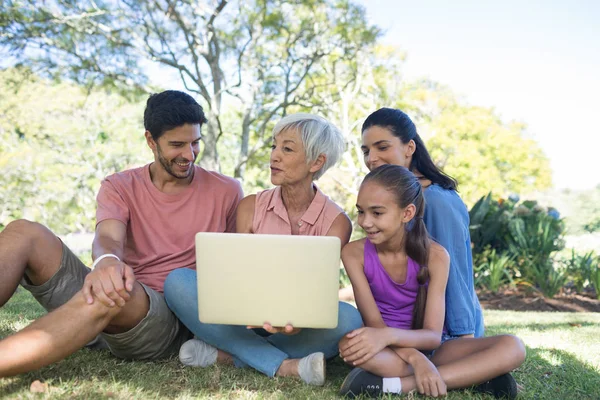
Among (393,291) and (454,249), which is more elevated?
(454,249)

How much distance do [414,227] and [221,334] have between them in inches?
40.7

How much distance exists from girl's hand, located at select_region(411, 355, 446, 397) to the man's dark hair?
1695 mm

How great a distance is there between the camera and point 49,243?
253 cm

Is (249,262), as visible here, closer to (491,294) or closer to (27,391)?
(27,391)

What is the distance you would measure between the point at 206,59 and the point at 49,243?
1130 cm

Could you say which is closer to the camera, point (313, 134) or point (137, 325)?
point (137, 325)

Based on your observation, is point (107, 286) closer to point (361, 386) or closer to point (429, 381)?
point (361, 386)

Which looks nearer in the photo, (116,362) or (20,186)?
(116,362)

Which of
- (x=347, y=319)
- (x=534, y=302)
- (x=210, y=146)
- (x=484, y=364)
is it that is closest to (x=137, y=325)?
(x=347, y=319)

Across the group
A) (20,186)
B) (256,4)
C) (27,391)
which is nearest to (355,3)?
(256,4)

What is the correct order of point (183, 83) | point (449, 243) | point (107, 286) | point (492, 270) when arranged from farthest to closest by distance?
point (183, 83) < point (492, 270) < point (449, 243) < point (107, 286)

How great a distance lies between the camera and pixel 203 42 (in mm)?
13148

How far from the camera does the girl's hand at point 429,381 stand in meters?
2.27

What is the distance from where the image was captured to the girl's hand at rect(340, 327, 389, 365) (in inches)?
92.4
